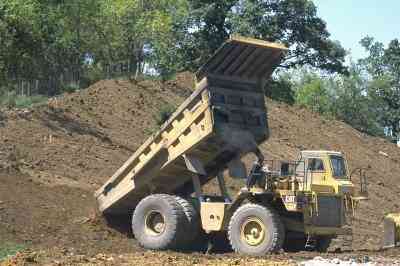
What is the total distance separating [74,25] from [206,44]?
→ 1106 centimetres

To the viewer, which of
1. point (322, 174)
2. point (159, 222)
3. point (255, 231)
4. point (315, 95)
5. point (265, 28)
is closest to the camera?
point (255, 231)

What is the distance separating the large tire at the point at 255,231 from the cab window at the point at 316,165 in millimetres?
1246

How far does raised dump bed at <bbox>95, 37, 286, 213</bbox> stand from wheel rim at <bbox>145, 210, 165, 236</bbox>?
0.61m

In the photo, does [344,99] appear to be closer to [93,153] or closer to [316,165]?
[93,153]

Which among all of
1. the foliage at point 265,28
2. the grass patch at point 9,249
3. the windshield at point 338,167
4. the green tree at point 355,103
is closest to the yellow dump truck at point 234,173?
the windshield at point 338,167

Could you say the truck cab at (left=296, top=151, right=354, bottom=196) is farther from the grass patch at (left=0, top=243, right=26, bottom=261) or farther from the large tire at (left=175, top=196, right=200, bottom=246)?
the grass patch at (left=0, top=243, right=26, bottom=261)

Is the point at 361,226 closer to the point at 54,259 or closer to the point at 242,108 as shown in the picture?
the point at 242,108

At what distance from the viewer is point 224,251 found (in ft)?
55.5

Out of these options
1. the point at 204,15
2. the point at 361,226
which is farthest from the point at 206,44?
the point at 361,226

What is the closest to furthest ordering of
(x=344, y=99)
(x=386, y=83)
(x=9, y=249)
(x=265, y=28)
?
(x=9, y=249)
(x=265, y=28)
(x=386, y=83)
(x=344, y=99)

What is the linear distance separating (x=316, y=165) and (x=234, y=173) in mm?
1665

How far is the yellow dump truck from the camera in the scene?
611 inches

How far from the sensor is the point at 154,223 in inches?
656

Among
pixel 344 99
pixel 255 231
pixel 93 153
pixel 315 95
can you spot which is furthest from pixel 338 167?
pixel 315 95
